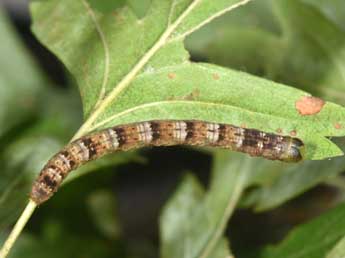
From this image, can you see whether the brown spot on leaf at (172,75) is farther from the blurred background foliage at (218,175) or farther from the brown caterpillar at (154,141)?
the blurred background foliage at (218,175)

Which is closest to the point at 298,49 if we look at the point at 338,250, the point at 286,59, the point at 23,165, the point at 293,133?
the point at 286,59

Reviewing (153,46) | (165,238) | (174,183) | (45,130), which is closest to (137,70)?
(153,46)

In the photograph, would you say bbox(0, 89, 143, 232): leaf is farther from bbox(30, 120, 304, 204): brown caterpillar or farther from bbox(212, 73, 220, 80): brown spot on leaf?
bbox(212, 73, 220, 80): brown spot on leaf

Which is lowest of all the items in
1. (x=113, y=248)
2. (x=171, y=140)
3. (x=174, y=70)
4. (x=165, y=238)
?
(x=113, y=248)

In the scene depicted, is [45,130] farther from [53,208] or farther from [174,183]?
[174,183]

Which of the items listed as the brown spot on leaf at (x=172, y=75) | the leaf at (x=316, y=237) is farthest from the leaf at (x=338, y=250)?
the brown spot on leaf at (x=172, y=75)

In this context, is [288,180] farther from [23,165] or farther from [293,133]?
[23,165]

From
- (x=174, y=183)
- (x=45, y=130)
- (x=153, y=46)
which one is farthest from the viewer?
(x=174, y=183)
